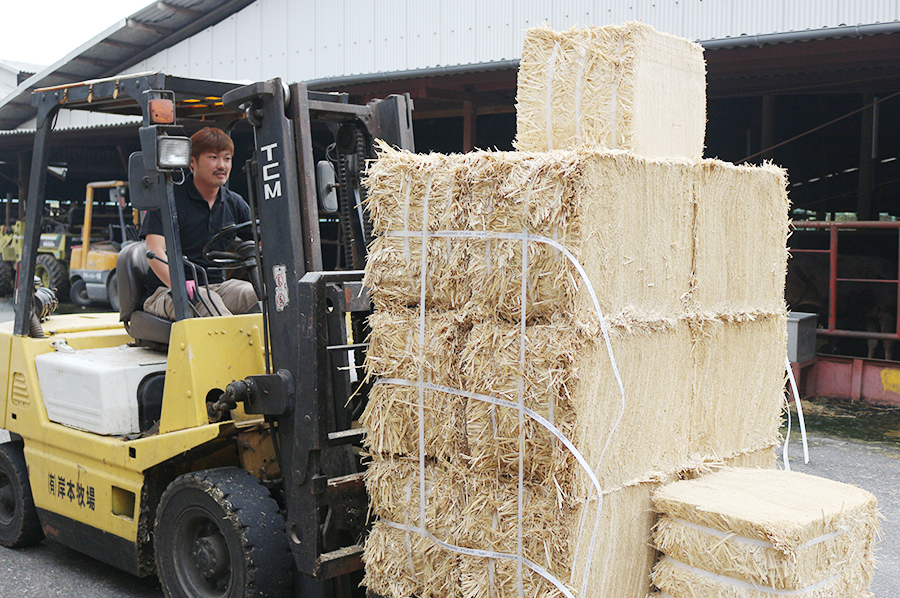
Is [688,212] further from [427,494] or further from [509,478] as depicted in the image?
[427,494]

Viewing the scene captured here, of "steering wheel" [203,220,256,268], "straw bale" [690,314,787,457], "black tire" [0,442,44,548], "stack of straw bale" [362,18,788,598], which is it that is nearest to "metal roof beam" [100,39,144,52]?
"black tire" [0,442,44,548]

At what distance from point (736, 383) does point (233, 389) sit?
2.38m

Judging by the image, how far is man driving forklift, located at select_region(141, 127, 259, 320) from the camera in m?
4.71

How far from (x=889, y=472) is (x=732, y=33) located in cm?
541

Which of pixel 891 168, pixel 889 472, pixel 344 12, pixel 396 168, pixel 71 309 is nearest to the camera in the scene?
pixel 396 168

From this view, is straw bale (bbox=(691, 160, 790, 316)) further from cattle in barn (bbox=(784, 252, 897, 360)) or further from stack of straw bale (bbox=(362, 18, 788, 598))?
cattle in barn (bbox=(784, 252, 897, 360))

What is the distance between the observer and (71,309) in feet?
→ 68.0

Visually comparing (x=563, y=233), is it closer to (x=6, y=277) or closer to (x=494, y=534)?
(x=494, y=534)

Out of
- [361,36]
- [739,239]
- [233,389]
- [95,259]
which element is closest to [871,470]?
[739,239]

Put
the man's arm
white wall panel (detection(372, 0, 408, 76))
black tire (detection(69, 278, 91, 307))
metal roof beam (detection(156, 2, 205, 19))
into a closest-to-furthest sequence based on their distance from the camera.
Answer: the man's arm, white wall panel (detection(372, 0, 408, 76)), metal roof beam (detection(156, 2, 205, 19)), black tire (detection(69, 278, 91, 307))

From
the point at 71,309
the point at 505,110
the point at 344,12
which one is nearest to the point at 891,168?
the point at 505,110

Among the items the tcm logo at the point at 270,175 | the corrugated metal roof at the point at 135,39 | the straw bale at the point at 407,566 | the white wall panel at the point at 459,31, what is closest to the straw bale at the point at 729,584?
the straw bale at the point at 407,566

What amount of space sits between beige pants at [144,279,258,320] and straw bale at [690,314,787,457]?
250 cm

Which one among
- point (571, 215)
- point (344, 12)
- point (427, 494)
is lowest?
point (427, 494)
